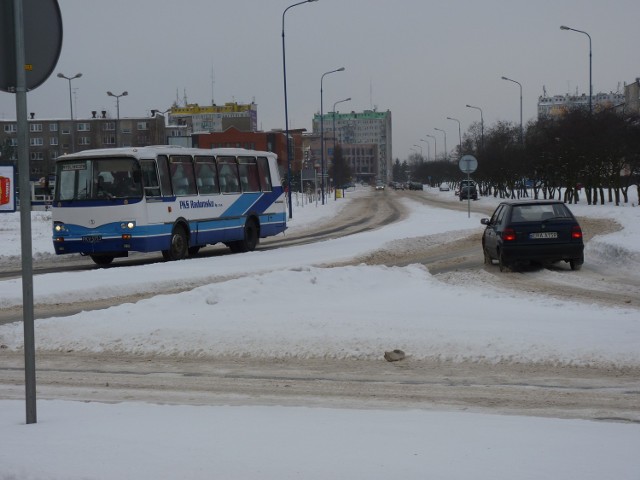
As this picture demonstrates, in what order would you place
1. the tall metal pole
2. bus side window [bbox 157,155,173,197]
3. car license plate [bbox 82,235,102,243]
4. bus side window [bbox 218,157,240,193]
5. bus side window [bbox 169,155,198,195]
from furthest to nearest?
1. bus side window [bbox 218,157,240,193]
2. bus side window [bbox 169,155,198,195]
3. bus side window [bbox 157,155,173,197]
4. car license plate [bbox 82,235,102,243]
5. the tall metal pole

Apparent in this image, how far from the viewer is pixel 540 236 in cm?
1859

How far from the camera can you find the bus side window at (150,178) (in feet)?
72.3

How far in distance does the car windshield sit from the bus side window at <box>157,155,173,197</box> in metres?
9.05

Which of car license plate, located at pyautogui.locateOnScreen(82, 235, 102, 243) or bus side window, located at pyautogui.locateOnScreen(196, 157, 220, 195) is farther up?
bus side window, located at pyautogui.locateOnScreen(196, 157, 220, 195)

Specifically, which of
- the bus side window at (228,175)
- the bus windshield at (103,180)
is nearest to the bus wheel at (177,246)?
the bus windshield at (103,180)

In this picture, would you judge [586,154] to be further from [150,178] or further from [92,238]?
[92,238]

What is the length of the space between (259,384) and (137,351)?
7.57ft

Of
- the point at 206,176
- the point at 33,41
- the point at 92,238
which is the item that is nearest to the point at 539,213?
the point at 206,176

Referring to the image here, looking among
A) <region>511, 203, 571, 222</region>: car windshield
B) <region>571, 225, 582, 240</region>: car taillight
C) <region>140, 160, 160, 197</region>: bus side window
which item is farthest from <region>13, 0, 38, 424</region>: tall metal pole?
<region>140, 160, 160, 197</region>: bus side window

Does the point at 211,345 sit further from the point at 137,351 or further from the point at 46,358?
the point at 46,358

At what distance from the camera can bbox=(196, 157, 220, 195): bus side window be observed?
80.9ft

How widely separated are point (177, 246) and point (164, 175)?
1.93m

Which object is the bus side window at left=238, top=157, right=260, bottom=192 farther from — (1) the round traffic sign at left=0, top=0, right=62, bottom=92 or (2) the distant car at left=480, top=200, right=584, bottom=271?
(1) the round traffic sign at left=0, top=0, right=62, bottom=92

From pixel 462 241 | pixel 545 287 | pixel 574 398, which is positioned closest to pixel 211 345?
pixel 574 398
